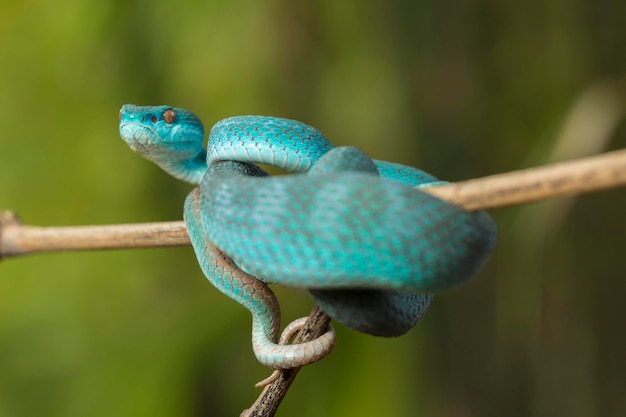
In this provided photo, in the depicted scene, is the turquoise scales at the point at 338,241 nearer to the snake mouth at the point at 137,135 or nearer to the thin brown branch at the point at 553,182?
the thin brown branch at the point at 553,182

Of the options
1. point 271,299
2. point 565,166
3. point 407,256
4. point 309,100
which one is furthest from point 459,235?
point 309,100

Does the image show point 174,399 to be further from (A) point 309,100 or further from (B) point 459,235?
(B) point 459,235

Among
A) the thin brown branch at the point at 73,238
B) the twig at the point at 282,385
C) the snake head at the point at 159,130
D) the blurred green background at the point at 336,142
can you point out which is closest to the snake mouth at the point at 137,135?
the snake head at the point at 159,130

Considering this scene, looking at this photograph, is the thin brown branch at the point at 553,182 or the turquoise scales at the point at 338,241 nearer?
the thin brown branch at the point at 553,182

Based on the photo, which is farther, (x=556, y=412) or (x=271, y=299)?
(x=556, y=412)

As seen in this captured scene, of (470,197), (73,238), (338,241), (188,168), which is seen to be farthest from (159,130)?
(470,197)

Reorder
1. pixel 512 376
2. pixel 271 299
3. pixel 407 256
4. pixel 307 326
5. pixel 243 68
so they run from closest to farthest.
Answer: pixel 407 256
pixel 307 326
pixel 271 299
pixel 512 376
pixel 243 68

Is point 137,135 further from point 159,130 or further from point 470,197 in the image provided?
point 470,197
